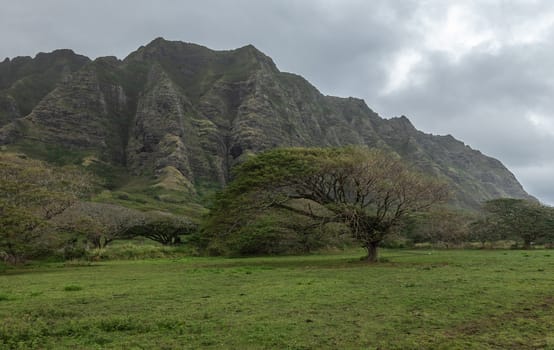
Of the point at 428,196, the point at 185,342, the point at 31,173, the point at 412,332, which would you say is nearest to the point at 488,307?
the point at 412,332

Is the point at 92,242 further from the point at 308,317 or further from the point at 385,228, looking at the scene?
the point at 308,317

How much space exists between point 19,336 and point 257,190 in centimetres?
2151

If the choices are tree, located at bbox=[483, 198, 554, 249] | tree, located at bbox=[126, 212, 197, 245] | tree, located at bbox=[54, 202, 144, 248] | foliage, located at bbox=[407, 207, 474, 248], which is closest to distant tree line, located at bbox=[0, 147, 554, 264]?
tree, located at bbox=[54, 202, 144, 248]

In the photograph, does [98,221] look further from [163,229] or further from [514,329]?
[514,329]

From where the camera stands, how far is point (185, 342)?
796 centimetres

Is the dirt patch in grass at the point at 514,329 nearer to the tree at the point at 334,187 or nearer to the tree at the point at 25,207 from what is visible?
the tree at the point at 334,187

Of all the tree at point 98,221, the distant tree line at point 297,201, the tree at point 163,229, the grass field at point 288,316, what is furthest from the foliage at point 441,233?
the grass field at point 288,316

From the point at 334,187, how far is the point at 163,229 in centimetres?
4127

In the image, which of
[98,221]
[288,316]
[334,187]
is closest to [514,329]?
[288,316]

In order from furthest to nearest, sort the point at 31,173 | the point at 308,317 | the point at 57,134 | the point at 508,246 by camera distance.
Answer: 1. the point at 57,134
2. the point at 508,246
3. the point at 31,173
4. the point at 308,317

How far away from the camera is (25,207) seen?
31.7 m

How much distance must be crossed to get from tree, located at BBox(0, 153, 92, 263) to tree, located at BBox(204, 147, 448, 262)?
13.4 meters

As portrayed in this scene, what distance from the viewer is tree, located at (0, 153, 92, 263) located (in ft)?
90.7

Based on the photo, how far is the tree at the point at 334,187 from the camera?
28.2m
